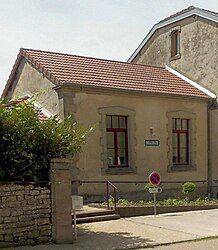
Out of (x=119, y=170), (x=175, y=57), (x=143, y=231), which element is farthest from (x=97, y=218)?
(x=175, y=57)

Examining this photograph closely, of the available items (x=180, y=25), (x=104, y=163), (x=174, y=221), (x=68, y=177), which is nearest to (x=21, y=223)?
(x=68, y=177)

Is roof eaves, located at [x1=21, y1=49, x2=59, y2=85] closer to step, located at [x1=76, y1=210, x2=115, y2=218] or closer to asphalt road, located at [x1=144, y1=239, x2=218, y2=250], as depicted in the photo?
step, located at [x1=76, y1=210, x2=115, y2=218]

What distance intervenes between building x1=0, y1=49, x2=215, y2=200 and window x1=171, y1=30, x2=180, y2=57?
6.17ft

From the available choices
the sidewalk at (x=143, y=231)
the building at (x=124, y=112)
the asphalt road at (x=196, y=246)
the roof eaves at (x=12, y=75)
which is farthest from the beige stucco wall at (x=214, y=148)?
the asphalt road at (x=196, y=246)

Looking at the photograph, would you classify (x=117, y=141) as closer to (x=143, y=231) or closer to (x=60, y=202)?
(x=143, y=231)

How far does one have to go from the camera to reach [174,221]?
11.2m

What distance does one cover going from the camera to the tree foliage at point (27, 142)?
819 cm

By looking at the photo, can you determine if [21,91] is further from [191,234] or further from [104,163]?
[191,234]

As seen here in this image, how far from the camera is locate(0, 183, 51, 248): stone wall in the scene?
7.73m

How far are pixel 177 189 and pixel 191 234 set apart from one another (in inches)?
295

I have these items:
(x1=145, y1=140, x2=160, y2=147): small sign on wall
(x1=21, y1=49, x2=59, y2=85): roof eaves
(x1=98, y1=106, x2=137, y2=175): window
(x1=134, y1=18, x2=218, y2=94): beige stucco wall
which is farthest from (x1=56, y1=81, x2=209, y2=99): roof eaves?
(x1=145, y1=140, x2=160, y2=147): small sign on wall

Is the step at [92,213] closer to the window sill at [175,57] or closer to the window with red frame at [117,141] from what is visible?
the window with red frame at [117,141]

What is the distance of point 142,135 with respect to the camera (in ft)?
51.9

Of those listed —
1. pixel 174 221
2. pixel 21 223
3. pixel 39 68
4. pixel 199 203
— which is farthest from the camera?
pixel 39 68
